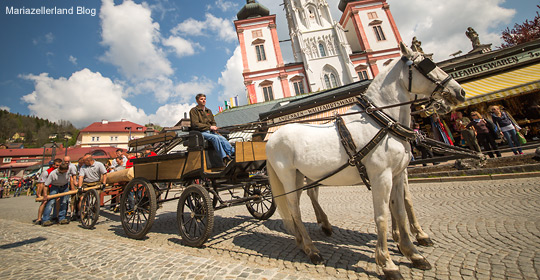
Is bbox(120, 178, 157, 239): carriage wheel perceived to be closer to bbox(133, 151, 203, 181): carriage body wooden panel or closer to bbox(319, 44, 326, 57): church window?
bbox(133, 151, 203, 181): carriage body wooden panel

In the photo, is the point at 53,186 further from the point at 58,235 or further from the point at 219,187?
the point at 219,187

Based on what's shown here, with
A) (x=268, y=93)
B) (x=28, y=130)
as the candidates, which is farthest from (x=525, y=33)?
(x=28, y=130)

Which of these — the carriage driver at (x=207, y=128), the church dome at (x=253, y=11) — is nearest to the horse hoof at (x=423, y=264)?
the carriage driver at (x=207, y=128)

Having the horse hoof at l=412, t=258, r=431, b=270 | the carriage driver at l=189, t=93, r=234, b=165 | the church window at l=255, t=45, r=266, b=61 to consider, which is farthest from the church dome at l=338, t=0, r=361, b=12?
the horse hoof at l=412, t=258, r=431, b=270

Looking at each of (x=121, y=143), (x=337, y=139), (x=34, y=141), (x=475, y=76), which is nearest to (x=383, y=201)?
(x=337, y=139)

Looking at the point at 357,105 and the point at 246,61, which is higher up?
the point at 246,61

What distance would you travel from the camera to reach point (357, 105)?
7.95 feet

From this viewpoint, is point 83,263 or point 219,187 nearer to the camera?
point 83,263

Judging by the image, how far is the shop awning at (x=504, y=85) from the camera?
9312 millimetres

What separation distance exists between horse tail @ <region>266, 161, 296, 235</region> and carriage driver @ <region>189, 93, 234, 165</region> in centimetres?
100

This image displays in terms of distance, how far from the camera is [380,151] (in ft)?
6.81

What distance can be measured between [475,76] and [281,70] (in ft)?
63.2

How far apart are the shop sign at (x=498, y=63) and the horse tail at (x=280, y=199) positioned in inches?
559

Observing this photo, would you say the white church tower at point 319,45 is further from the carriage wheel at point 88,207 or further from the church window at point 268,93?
the carriage wheel at point 88,207
